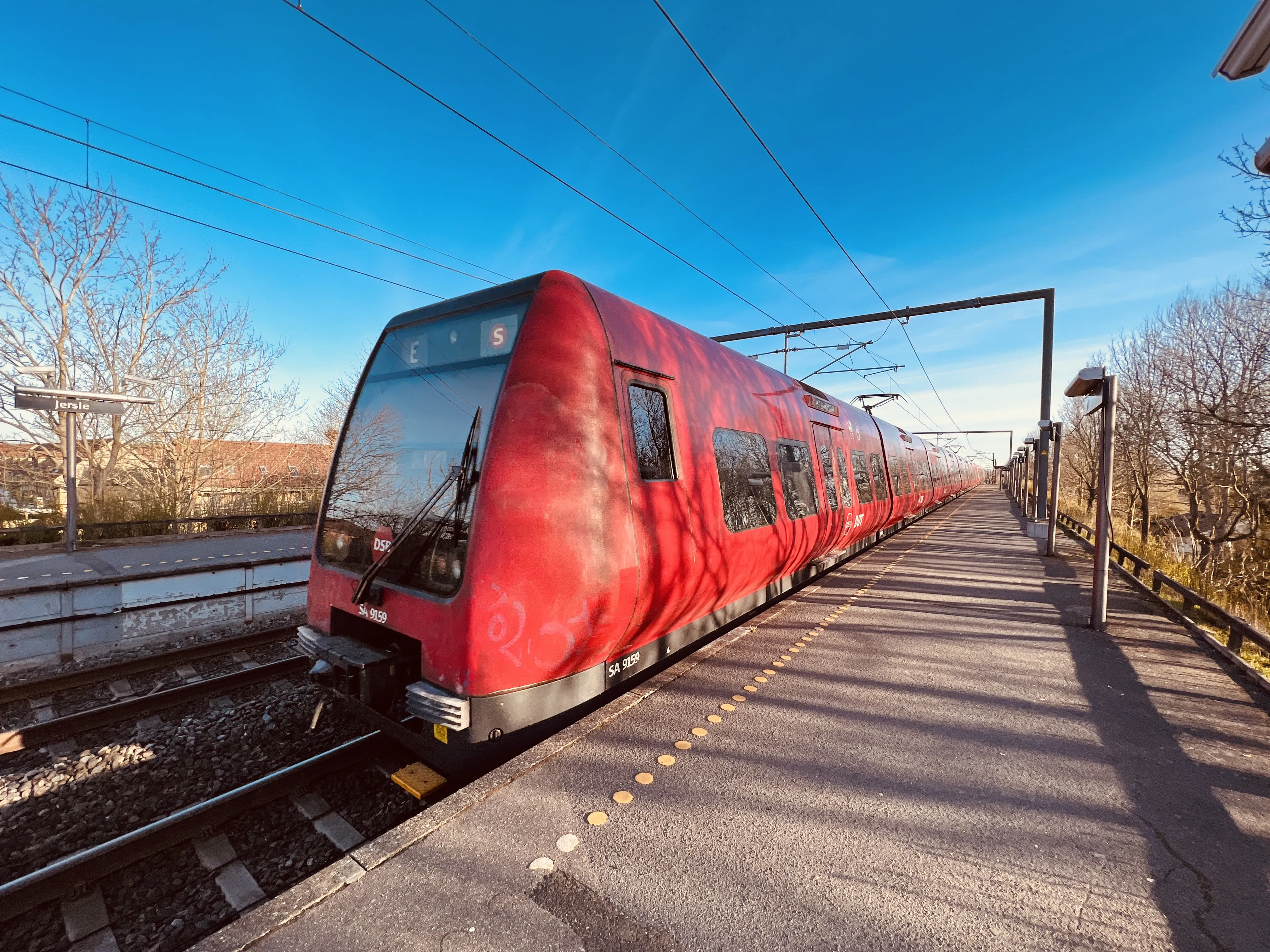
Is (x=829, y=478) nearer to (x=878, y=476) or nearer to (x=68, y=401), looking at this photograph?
(x=878, y=476)

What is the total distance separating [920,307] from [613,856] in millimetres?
13422

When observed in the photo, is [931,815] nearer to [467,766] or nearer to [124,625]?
[467,766]

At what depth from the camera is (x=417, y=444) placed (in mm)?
3312

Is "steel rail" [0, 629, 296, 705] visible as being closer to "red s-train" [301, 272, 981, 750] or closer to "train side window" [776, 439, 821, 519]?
"red s-train" [301, 272, 981, 750]

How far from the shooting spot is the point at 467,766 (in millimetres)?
3301

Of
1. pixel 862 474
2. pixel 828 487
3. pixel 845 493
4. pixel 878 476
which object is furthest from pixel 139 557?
pixel 878 476

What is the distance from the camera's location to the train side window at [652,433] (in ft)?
11.3

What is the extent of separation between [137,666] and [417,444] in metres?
4.82

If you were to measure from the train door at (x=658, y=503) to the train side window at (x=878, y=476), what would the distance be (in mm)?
7789

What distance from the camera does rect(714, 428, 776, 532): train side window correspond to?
14.3ft

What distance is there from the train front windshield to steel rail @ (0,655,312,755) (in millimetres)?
2396

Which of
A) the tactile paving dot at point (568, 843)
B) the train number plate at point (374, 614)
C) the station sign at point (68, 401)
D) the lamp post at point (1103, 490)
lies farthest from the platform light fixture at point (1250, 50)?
the station sign at point (68, 401)

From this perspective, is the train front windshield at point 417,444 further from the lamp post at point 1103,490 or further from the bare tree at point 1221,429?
the bare tree at point 1221,429

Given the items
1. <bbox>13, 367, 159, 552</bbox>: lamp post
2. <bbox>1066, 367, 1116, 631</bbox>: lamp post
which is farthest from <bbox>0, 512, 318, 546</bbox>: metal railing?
<bbox>1066, 367, 1116, 631</bbox>: lamp post
